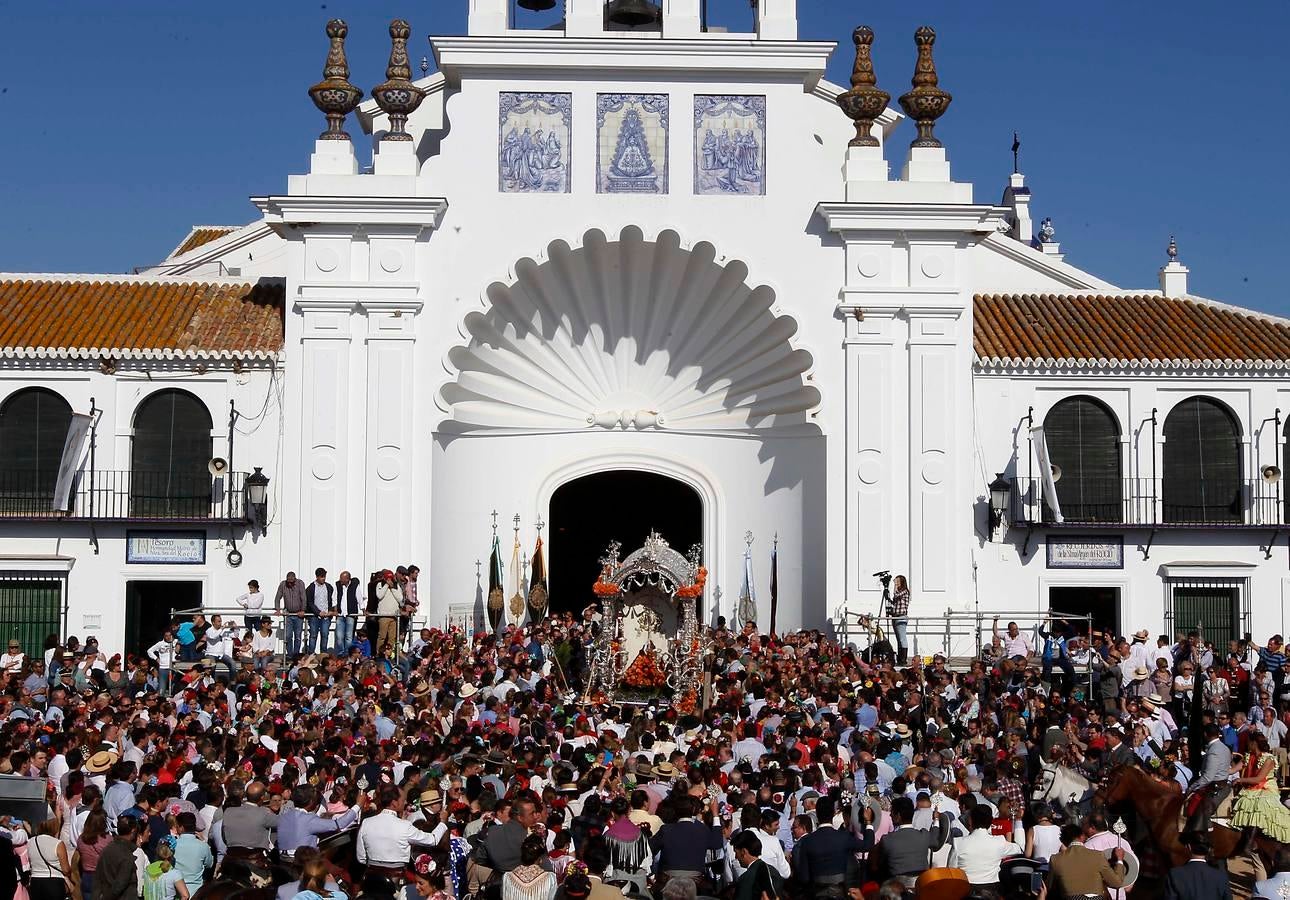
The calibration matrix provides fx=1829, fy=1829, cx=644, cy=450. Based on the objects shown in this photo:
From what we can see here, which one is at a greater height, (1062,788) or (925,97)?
(925,97)

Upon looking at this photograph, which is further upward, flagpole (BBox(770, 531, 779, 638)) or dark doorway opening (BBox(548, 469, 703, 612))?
dark doorway opening (BBox(548, 469, 703, 612))

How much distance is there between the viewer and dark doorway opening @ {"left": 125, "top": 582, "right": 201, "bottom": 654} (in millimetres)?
28328

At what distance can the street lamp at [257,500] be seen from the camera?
2794 centimetres

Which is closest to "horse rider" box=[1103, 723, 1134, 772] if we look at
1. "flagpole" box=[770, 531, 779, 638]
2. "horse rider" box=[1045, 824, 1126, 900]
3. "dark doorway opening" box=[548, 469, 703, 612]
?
"horse rider" box=[1045, 824, 1126, 900]

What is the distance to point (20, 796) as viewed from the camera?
1332cm

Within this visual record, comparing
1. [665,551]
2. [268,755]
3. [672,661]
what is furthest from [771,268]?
[268,755]

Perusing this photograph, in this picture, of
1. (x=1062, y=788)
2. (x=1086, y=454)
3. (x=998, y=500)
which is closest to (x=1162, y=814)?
(x=1062, y=788)

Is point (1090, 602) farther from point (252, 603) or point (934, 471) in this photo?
point (252, 603)

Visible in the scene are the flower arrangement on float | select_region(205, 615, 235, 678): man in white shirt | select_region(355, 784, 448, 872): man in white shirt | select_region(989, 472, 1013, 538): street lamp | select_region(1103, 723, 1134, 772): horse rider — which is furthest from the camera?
select_region(989, 472, 1013, 538): street lamp

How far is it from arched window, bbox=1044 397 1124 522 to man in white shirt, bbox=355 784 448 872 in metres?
18.4

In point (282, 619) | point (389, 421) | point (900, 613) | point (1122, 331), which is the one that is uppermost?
point (1122, 331)

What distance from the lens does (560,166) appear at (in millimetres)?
28344

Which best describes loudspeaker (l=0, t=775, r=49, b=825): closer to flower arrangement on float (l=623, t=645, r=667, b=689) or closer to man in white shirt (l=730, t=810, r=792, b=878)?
man in white shirt (l=730, t=810, r=792, b=878)

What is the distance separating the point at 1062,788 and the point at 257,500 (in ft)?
52.1
